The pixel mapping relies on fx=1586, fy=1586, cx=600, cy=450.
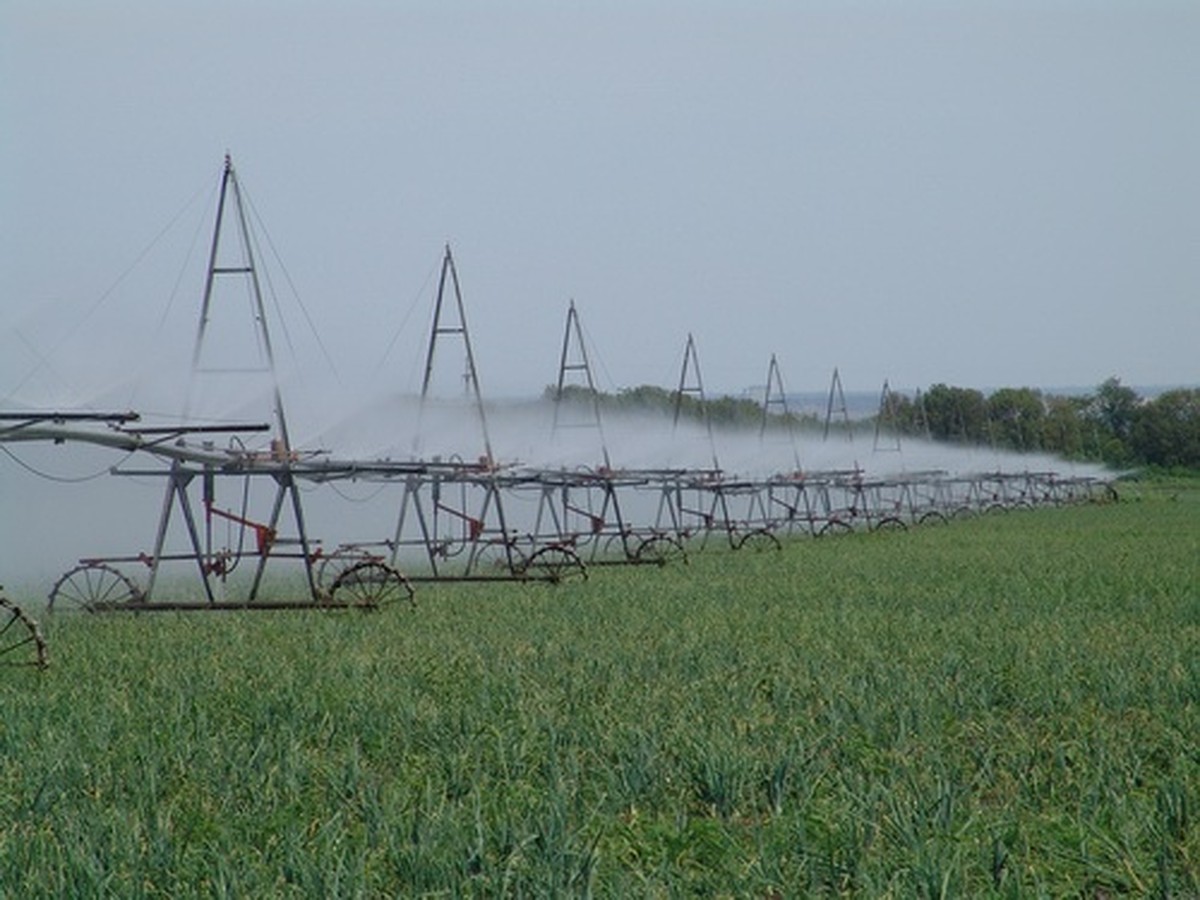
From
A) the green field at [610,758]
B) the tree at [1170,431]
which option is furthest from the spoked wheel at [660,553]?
the tree at [1170,431]

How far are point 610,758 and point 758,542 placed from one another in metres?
26.7

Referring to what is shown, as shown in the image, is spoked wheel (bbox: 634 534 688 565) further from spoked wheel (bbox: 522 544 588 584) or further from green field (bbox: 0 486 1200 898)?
green field (bbox: 0 486 1200 898)

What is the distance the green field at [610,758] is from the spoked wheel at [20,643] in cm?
24

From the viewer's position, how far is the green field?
5.66 metres

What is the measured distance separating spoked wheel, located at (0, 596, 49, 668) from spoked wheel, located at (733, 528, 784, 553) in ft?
57.1

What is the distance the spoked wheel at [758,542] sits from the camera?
31.0 meters

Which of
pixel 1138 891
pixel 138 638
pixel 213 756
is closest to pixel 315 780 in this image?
pixel 213 756

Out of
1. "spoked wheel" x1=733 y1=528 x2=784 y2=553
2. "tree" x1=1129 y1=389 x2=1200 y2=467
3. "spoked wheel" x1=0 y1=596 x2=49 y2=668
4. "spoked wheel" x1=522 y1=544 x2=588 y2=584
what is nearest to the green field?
"spoked wheel" x1=0 y1=596 x2=49 y2=668

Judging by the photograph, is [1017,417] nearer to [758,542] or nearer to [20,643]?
[758,542]

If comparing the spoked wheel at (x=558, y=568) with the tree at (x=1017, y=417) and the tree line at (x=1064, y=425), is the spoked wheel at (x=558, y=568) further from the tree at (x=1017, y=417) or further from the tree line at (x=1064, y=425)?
the tree at (x=1017, y=417)

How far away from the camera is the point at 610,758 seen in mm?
7895

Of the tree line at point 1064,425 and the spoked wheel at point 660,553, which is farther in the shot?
the tree line at point 1064,425

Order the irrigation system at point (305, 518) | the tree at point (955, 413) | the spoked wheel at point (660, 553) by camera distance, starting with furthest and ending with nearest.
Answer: the tree at point (955, 413) < the spoked wheel at point (660, 553) < the irrigation system at point (305, 518)

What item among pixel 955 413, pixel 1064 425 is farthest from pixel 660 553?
pixel 1064 425
